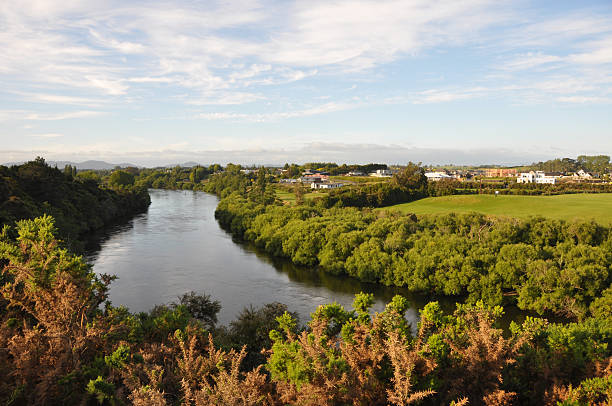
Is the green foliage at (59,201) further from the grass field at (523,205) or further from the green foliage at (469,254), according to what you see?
the grass field at (523,205)

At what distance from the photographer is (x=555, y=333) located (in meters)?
16.4

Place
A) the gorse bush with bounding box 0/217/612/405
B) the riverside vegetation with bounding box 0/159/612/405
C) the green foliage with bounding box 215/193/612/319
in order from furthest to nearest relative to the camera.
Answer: the green foliage with bounding box 215/193/612/319
the riverside vegetation with bounding box 0/159/612/405
the gorse bush with bounding box 0/217/612/405

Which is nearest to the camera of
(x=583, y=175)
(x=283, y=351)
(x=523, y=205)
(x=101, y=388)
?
(x=101, y=388)

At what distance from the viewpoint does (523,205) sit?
6500 cm

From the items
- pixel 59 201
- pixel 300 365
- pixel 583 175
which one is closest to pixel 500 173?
pixel 583 175

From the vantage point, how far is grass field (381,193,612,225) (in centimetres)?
5534

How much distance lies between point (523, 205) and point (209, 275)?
170ft

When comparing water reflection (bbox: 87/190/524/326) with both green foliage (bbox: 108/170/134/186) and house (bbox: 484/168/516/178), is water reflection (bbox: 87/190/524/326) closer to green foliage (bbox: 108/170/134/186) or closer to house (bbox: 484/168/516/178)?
green foliage (bbox: 108/170/134/186)

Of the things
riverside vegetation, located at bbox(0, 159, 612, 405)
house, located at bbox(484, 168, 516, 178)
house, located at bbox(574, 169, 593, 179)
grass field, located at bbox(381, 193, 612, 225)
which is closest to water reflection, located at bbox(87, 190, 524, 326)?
riverside vegetation, located at bbox(0, 159, 612, 405)

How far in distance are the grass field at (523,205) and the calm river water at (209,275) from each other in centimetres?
2852

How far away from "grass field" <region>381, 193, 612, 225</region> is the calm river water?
28.5m

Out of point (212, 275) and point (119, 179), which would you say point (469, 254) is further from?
point (119, 179)

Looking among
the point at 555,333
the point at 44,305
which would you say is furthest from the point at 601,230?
the point at 44,305

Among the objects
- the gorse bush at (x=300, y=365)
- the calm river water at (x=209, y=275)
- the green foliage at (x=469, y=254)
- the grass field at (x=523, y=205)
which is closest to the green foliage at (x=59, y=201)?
the calm river water at (x=209, y=275)
